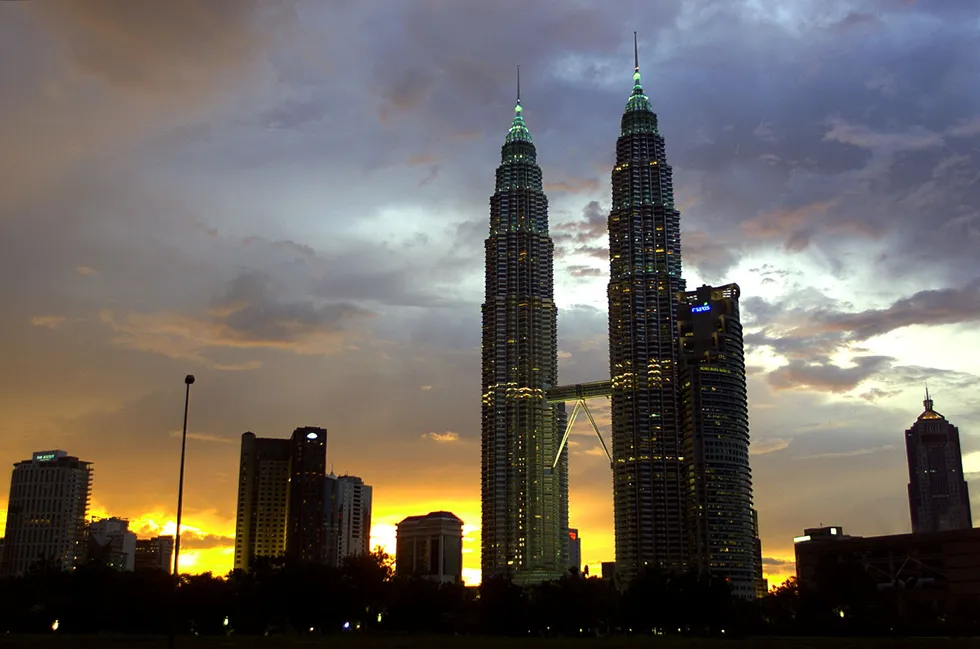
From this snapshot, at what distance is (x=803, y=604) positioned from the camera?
199 m

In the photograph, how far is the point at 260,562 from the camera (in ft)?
641

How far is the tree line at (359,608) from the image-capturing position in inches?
6742

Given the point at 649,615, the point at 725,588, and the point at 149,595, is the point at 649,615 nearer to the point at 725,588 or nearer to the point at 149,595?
the point at 725,588

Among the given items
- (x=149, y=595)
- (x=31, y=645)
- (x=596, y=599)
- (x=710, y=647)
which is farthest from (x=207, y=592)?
(x=710, y=647)

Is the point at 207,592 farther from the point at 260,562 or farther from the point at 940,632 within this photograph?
the point at 940,632

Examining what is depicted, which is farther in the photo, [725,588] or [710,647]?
[725,588]

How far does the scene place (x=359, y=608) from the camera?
18800 cm

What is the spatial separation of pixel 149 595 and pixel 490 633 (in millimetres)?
56778

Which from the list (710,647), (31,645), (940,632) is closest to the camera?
(31,645)

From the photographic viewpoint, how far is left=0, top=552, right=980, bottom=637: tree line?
A: 562ft

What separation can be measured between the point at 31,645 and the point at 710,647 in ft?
220

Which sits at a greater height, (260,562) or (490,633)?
(260,562)

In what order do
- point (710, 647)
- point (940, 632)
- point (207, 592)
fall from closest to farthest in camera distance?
point (710, 647) < point (940, 632) < point (207, 592)

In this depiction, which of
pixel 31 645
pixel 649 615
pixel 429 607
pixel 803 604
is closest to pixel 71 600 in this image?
pixel 429 607
